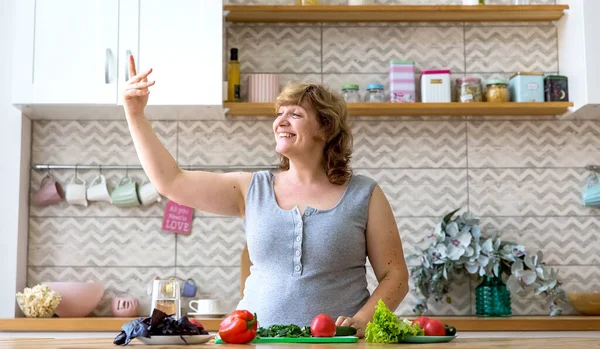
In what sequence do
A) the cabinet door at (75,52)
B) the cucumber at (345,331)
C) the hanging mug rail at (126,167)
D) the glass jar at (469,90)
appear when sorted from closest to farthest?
the cucumber at (345,331) < the cabinet door at (75,52) < the glass jar at (469,90) < the hanging mug rail at (126,167)

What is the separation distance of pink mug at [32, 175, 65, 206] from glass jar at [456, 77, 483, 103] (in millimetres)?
1868

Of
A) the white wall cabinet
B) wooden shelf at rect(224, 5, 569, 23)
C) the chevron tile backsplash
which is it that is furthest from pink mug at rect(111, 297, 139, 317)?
wooden shelf at rect(224, 5, 569, 23)

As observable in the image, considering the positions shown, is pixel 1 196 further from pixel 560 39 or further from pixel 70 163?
pixel 560 39

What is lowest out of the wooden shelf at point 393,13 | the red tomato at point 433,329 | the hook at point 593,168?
the red tomato at point 433,329

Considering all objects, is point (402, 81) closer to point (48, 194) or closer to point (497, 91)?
point (497, 91)

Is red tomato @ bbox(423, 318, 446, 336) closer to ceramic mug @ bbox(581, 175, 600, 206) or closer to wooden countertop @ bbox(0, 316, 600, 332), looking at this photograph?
wooden countertop @ bbox(0, 316, 600, 332)

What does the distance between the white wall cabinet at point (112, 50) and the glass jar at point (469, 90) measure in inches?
42.6

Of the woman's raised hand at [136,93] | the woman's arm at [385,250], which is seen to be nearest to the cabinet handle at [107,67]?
the woman's raised hand at [136,93]

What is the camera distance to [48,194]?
12.3 feet

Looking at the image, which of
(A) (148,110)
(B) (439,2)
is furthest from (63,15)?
(B) (439,2)

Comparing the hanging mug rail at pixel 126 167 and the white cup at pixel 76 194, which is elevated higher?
the hanging mug rail at pixel 126 167

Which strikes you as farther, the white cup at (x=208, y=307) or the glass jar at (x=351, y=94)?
the glass jar at (x=351, y=94)

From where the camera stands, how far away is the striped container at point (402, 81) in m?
3.72

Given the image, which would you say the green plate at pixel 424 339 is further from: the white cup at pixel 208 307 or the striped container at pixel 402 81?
the striped container at pixel 402 81
